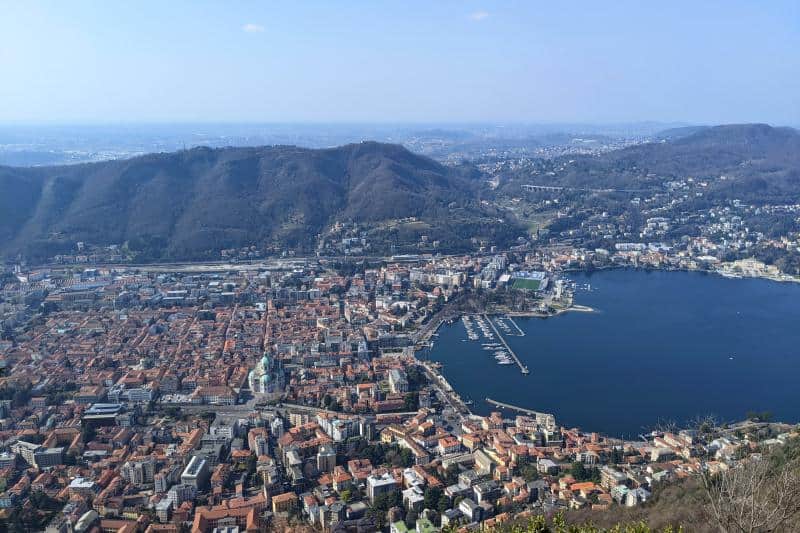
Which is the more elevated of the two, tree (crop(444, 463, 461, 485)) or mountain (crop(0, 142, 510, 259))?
mountain (crop(0, 142, 510, 259))

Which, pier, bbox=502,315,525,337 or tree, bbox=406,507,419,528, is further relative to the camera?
pier, bbox=502,315,525,337

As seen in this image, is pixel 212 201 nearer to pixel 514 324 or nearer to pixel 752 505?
pixel 514 324

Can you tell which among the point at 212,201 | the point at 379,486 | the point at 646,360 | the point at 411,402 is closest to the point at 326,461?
the point at 379,486

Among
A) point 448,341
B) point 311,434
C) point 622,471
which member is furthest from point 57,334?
point 622,471

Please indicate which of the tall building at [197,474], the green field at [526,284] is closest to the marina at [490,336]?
the green field at [526,284]

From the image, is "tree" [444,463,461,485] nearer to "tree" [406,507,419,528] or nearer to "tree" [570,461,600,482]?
"tree" [406,507,419,528]

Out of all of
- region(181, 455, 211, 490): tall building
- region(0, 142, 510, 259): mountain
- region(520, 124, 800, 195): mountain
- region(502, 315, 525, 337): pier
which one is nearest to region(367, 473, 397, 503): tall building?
region(181, 455, 211, 490): tall building

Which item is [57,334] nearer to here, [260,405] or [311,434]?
[260,405]
